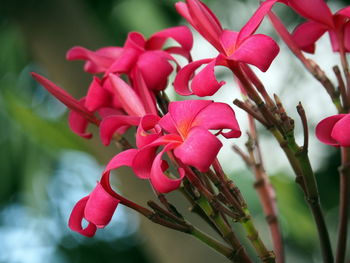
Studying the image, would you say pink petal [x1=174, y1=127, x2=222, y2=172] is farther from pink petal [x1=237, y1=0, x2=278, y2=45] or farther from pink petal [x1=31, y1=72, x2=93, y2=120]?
pink petal [x1=31, y1=72, x2=93, y2=120]

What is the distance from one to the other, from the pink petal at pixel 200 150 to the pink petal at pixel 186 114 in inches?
1.2

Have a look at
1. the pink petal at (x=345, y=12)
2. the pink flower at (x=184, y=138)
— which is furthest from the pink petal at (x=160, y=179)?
the pink petal at (x=345, y=12)

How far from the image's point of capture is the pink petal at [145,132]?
0.43 m

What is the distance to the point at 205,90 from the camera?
428mm

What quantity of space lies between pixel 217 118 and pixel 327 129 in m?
0.10

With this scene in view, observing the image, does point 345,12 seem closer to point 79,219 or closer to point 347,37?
point 347,37

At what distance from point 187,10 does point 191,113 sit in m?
0.13

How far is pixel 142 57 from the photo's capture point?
54cm

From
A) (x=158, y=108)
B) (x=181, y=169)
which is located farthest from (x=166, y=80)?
(x=181, y=169)

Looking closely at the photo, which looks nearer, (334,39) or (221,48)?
(221,48)

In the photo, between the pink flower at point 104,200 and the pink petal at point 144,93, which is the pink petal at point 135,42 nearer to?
the pink petal at point 144,93

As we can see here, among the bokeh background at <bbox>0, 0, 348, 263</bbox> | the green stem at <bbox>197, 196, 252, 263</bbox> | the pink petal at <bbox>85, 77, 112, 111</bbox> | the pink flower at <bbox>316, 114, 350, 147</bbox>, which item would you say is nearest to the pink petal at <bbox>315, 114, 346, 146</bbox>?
the pink flower at <bbox>316, 114, 350, 147</bbox>

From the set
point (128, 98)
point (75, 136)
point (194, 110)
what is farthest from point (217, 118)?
point (75, 136)

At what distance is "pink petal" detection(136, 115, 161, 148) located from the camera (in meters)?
0.43
